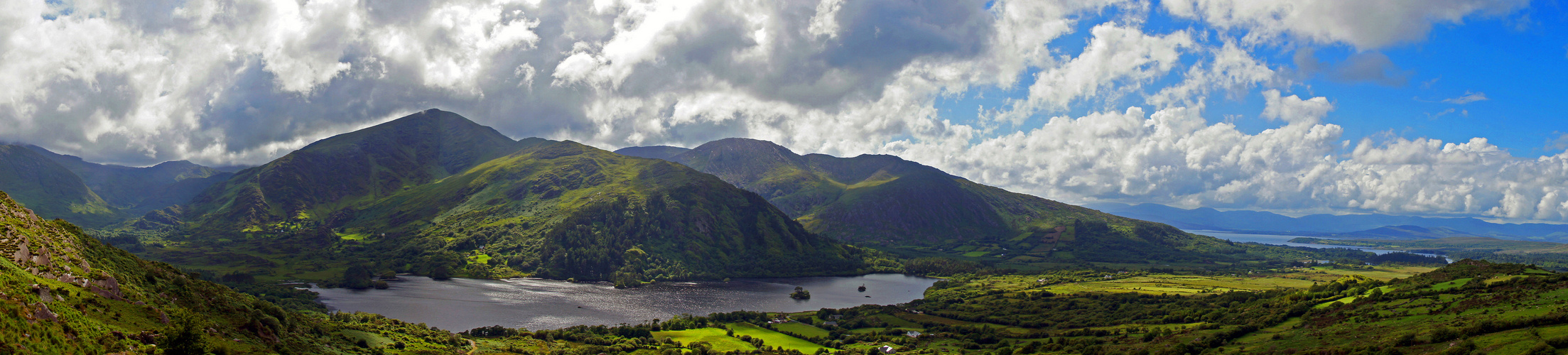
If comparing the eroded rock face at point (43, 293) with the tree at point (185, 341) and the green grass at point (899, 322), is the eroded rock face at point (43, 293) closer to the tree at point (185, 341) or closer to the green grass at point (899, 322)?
the tree at point (185, 341)

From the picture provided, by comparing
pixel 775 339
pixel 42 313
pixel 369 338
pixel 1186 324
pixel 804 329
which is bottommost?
pixel 775 339

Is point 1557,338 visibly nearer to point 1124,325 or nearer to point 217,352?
point 1124,325

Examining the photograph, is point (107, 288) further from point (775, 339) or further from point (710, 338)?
point (775, 339)

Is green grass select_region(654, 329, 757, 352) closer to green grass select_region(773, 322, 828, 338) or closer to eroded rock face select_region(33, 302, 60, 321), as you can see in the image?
green grass select_region(773, 322, 828, 338)

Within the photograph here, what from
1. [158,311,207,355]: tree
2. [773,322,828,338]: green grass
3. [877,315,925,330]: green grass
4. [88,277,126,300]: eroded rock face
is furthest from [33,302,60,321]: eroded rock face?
[877,315,925,330]: green grass

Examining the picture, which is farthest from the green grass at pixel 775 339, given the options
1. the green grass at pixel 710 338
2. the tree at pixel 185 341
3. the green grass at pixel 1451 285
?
the green grass at pixel 1451 285

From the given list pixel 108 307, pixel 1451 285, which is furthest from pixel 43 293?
pixel 1451 285
